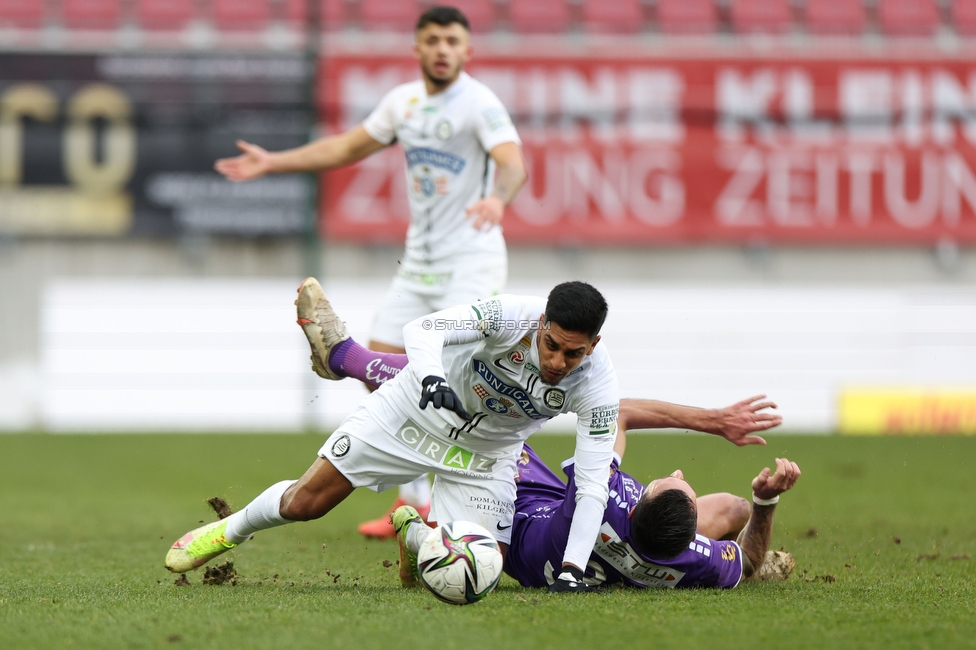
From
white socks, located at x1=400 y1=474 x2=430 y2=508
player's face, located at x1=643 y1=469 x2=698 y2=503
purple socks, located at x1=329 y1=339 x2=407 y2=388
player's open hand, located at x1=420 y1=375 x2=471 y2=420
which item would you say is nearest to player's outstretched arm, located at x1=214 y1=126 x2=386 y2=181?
purple socks, located at x1=329 y1=339 x2=407 y2=388

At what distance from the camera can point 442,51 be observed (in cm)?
678

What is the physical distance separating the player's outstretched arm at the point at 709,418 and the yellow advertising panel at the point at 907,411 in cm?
1210

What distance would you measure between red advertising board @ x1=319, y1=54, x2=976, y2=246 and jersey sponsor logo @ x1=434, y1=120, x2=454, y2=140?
11.1 metres

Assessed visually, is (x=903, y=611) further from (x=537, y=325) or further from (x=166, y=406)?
(x=166, y=406)

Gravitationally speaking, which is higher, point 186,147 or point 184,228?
point 186,147

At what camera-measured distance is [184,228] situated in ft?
58.5

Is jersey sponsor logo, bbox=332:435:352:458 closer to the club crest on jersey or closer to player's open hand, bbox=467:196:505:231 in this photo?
the club crest on jersey

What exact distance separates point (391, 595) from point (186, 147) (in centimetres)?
1388

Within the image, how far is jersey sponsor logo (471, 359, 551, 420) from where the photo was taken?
16.2ft

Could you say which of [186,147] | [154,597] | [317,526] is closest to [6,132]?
[186,147]

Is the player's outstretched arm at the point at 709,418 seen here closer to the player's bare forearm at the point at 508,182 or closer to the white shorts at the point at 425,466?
the white shorts at the point at 425,466

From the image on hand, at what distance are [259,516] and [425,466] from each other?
758mm

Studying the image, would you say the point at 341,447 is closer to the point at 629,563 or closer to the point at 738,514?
the point at 629,563

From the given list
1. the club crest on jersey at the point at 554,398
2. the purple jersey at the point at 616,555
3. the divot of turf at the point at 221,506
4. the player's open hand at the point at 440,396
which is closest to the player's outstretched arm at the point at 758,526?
the purple jersey at the point at 616,555
